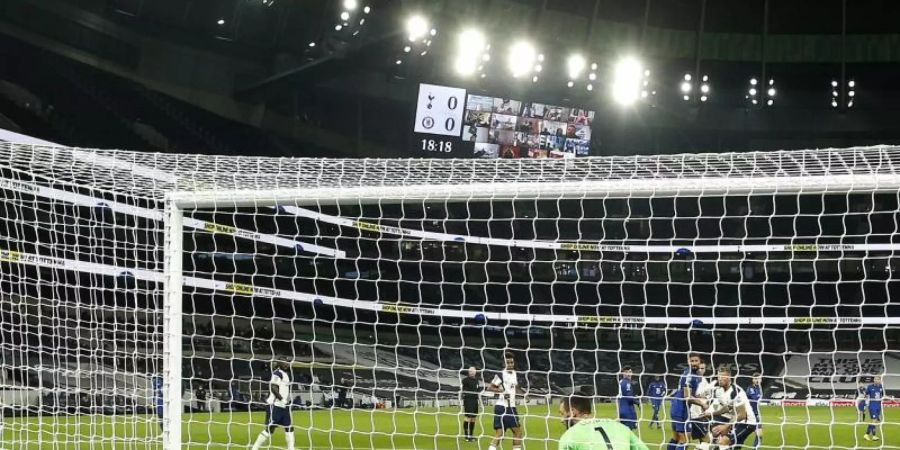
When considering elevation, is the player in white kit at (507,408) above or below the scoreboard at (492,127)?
below

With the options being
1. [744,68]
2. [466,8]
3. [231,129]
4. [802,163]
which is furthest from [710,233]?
[802,163]

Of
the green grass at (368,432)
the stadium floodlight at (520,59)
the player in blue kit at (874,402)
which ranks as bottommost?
the green grass at (368,432)

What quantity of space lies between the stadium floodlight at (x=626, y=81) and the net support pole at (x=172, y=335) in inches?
835

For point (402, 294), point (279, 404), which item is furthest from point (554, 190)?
point (402, 294)

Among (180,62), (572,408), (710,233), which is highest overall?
(180,62)

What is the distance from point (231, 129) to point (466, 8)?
24.7 feet

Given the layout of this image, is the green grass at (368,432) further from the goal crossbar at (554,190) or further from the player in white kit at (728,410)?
the goal crossbar at (554,190)

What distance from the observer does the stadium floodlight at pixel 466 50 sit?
2447 cm

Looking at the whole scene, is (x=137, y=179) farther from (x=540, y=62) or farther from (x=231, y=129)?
(x=540, y=62)

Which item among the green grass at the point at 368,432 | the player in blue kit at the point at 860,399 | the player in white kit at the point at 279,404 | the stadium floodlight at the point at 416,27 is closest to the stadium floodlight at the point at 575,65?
the stadium floodlight at the point at 416,27

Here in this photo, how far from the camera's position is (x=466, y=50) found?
24.5 m

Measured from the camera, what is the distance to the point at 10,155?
6.42 metres

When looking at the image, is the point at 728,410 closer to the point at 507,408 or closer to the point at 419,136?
the point at 507,408

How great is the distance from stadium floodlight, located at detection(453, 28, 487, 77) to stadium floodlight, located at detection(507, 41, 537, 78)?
3.27 ft
